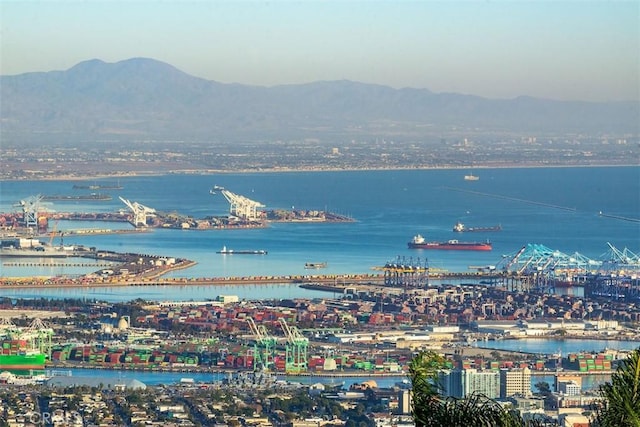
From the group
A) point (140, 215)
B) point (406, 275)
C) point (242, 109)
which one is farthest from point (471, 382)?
point (242, 109)

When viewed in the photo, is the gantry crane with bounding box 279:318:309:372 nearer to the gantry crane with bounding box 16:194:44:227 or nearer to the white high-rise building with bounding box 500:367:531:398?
the white high-rise building with bounding box 500:367:531:398

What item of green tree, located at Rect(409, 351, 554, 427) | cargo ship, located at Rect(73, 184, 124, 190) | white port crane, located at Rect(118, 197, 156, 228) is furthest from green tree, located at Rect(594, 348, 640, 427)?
cargo ship, located at Rect(73, 184, 124, 190)

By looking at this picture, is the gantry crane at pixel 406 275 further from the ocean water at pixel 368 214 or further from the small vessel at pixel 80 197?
the small vessel at pixel 80 197

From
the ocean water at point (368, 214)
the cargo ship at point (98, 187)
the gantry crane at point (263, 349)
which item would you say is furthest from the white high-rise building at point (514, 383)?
the cargo ship at point (98, 187)

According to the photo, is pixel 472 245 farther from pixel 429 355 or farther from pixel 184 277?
pixel 429 355

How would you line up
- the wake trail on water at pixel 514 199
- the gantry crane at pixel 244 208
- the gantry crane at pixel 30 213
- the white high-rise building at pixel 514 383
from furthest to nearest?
1. the wake trail on water at pixel 514 199
2. the gantry crane at pixel 244 208
3. the gantry crane at pixel 30 213
4. the white high-rise building at pixel 514 383

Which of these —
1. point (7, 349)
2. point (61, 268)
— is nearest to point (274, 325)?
point (7, 349)
